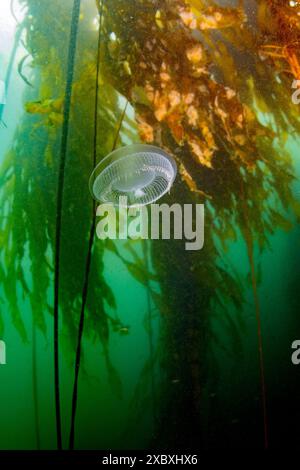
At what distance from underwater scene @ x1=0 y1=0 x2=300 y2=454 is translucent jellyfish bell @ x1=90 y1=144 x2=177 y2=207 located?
6.1 inches

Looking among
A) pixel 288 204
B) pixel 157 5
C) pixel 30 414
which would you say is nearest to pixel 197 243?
pixel 288 204

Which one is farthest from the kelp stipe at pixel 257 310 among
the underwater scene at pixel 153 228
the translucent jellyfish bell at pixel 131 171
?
the translucent jellyfish bell at pixel 131 171

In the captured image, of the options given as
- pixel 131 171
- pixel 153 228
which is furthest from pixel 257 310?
pixel 131 171

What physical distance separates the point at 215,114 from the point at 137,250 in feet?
3.48

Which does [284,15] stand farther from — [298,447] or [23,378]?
[23,378]

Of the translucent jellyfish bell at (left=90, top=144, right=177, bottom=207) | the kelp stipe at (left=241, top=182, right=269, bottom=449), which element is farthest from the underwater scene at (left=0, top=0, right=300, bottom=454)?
the translucent jellyfish bell at (left=90, top=144, right=177, bottom=207)

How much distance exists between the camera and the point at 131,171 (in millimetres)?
1528

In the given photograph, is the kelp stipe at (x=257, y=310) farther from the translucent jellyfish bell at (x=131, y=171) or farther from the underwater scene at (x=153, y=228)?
the translucent jellyfish bell at (x=131, y=171)

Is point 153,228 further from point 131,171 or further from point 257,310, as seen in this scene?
point 257,310

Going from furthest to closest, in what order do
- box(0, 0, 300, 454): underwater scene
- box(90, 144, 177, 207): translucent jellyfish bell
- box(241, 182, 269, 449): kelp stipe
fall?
1. box(241, 182, 269, 449): kelp stipe
2. box(0, 0, 300, 454): underwater scene
3. box(90, 144, 177, 207): translucent jellyfish bell

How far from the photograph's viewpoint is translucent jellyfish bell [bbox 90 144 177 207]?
5.07ft

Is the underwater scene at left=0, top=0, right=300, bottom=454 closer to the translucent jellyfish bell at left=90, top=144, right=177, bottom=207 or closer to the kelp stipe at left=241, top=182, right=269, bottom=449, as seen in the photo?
the kelp stipe at left=241, top=182, right=269, bottom=449

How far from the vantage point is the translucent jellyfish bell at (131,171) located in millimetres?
1544

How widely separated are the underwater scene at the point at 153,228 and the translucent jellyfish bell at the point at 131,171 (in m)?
0.16
